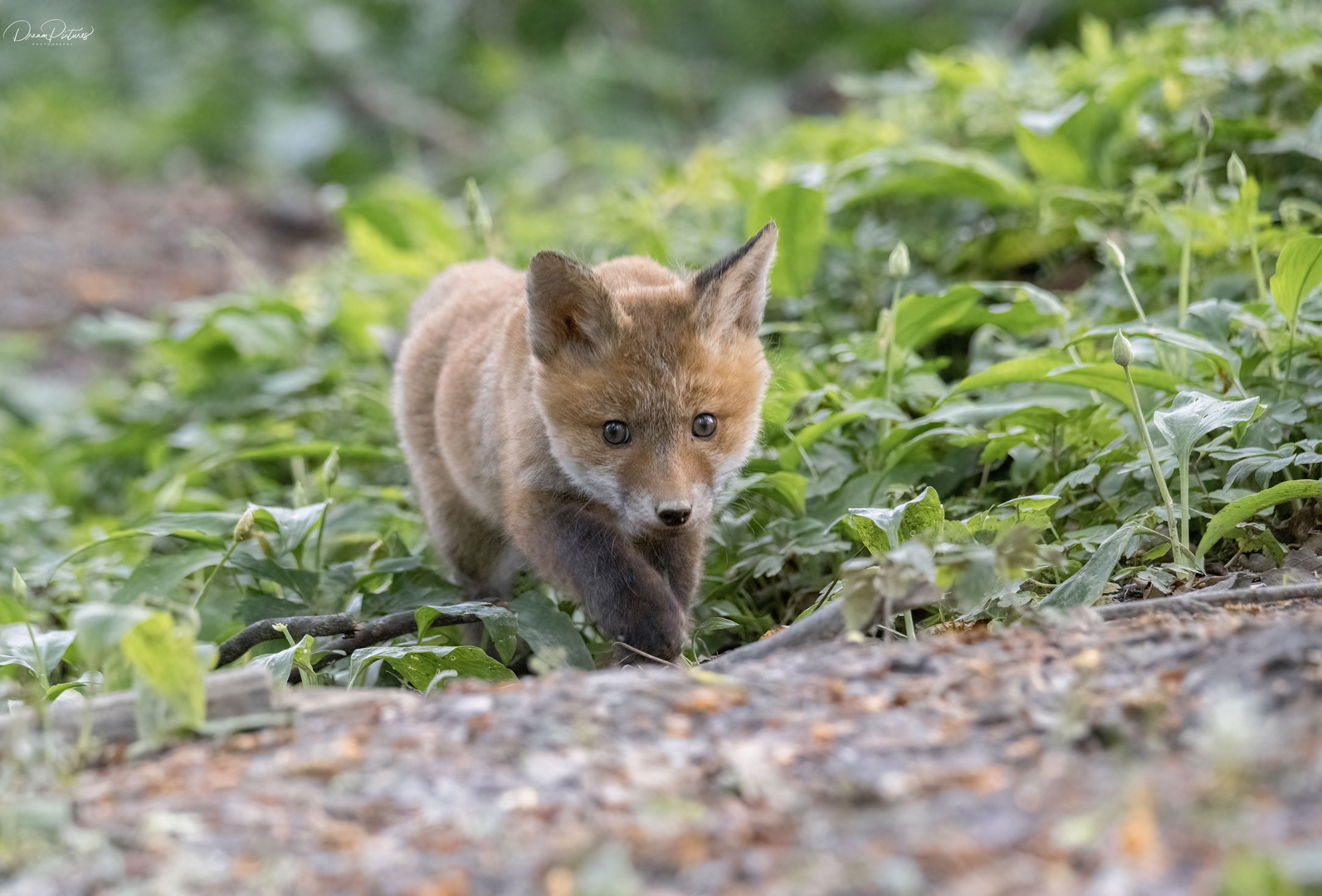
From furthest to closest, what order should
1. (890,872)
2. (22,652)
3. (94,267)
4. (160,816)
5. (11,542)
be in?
(94,267) < (11,542) < (22,652) < (160,816) < (890,872)

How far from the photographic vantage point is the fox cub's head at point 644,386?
3389mm

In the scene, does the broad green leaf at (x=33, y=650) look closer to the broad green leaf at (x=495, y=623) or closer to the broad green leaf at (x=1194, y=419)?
the broad green leaf at (x=495, y=623)

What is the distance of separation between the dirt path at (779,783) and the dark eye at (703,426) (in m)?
1.14

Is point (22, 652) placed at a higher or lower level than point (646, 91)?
lower

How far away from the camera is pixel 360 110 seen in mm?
12344

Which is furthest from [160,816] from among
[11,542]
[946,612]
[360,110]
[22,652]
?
[360,110]

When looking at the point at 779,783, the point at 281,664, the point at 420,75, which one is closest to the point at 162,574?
the point at 281,664

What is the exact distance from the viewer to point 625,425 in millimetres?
3430

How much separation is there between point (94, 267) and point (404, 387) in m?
6.55

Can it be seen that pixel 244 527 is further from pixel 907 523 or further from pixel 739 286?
pixel 907 523

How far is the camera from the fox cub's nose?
3254 millimetres

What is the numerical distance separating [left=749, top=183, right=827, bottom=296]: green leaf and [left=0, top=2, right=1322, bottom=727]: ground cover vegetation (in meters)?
0.01

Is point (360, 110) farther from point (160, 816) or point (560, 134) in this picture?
point (160, 816)

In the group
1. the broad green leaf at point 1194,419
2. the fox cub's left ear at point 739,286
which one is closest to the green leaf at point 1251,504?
the broad green leaf at point 1194,419
